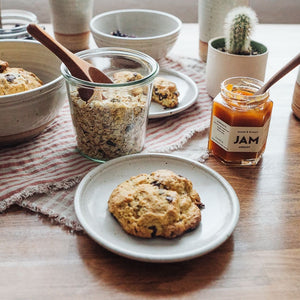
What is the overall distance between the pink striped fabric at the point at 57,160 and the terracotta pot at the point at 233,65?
0.30 ft

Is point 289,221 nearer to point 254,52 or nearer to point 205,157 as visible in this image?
point 205,157

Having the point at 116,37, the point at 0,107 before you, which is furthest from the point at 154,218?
the point at 116,37

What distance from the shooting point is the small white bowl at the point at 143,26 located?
1444 mm

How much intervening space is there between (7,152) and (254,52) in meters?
0.81

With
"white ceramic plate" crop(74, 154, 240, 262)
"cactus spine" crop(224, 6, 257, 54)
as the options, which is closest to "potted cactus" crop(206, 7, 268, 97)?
"cactus spine" crop(224, 6, 257, 54)

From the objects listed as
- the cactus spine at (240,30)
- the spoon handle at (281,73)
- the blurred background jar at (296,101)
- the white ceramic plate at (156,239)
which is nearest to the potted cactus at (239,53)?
the cactus spine at (240,30)

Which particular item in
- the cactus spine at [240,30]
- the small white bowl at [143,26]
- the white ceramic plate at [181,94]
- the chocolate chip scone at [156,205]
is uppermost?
the cactus spine at [240,30]

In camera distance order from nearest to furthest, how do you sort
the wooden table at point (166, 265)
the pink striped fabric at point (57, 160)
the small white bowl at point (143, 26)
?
the wooden table at point (166, 265) → the pink striped fabric at point (57, 160) → the small white bowl at point (143, 26)

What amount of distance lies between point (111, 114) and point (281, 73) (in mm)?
411

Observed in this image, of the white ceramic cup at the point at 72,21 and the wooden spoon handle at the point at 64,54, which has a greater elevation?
the wooden spoon handle at the point at 64,54

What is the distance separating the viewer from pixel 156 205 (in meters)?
0.81

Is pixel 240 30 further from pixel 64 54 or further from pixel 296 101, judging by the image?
pixel 64 54

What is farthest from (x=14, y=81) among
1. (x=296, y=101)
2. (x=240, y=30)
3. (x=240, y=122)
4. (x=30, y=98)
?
(x=296, y=101)

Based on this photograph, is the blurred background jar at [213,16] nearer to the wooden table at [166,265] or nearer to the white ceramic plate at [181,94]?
the white ceramic plate at [181,94]
